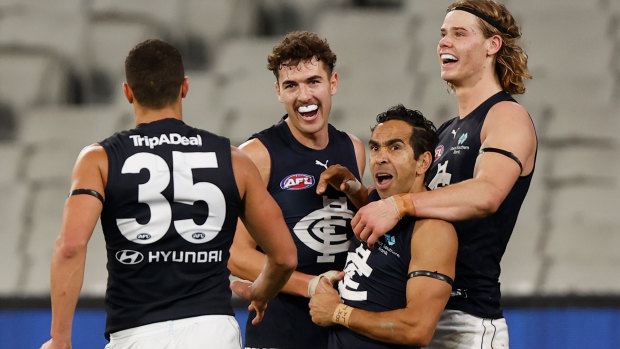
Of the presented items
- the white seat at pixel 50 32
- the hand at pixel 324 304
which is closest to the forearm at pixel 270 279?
the hand at pixel 324 304

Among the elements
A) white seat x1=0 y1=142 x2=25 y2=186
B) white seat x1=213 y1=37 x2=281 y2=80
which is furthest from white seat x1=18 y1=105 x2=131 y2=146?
white seat x1=213 y1=37 x2=281 y2=80

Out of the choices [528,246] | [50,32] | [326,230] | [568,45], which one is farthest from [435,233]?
[50,32]

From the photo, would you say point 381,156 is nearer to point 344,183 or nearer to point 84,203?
point 344,183

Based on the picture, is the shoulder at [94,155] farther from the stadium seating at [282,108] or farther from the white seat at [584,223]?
the white seat at [584,223]

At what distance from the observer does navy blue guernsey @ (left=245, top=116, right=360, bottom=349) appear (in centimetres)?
381

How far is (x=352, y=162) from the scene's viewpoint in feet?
13.2

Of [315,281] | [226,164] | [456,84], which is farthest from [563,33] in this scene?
[226,164]

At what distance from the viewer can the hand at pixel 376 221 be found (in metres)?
3.16

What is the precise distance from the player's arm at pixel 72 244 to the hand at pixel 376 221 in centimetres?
95

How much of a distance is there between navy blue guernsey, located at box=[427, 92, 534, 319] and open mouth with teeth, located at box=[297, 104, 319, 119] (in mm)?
656

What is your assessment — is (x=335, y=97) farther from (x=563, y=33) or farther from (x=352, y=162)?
(x=352, y=162)

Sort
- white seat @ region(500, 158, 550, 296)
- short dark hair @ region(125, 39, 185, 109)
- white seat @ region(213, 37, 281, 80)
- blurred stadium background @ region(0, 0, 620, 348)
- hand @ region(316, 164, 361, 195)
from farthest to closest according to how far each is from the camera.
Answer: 1. white seat @ region(213, 37, 281, 80)
2. white seat @ region(500, 158, 550, 296)
3. blurred stadium background @ region(0, 0, 620, 348)
4. hand @ region(316, 164, 361, 195)
5. short dark hair @ region(125, 39, 185, 109)

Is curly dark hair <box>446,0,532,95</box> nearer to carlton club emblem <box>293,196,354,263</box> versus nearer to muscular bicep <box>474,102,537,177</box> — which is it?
muscular bicep <box>474,102,537,177</box>

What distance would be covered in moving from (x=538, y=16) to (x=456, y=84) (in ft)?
13.9
